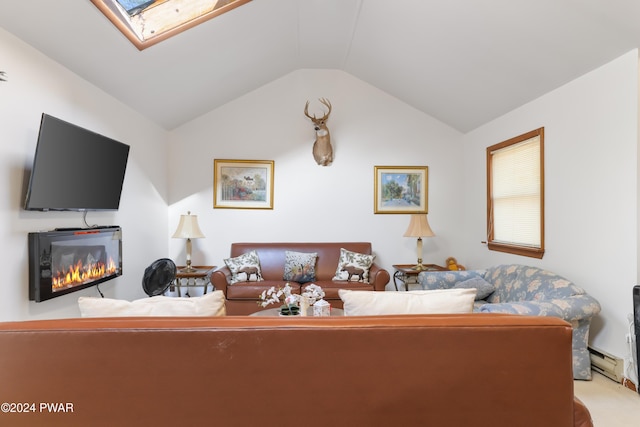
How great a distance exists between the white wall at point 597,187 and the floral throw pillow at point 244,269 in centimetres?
298

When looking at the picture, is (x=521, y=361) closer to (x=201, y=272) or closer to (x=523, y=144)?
(x=523, y=144)

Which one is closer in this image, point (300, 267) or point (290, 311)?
point (290, 311)

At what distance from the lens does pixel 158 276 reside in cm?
363

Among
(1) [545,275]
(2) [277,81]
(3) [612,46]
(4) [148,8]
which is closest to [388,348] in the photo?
(1) [545,275]

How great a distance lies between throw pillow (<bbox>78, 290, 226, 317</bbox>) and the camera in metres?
1.44

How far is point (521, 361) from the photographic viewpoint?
4.01ft

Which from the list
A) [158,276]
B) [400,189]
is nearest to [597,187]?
[400,189]

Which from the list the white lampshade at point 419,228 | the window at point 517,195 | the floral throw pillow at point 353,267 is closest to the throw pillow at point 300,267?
the floral throw pillow at point 353,267

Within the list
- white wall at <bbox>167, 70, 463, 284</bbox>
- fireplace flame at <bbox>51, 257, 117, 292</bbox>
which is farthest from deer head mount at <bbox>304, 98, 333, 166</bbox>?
fireplace flame at <bbox>51, 257, 117, 292</bbox>

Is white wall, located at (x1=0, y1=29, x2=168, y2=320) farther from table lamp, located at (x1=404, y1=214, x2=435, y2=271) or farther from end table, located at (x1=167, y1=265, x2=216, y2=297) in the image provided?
table lamp, located at (x1=404, y1=214, x2=435, y2=271)

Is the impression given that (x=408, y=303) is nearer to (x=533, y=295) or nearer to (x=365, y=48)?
(x=533, y=295)

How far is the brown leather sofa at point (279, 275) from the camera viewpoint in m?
3.87

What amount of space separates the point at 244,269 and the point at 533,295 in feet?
9.59

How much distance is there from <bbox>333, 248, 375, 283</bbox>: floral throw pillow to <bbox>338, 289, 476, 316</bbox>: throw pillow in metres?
2.68
